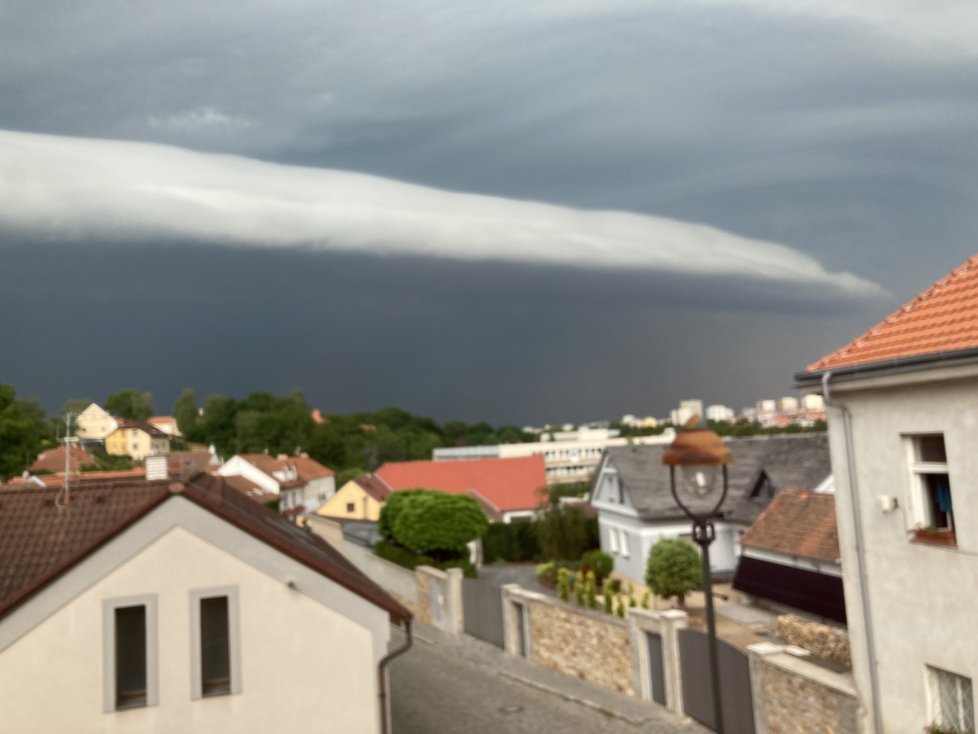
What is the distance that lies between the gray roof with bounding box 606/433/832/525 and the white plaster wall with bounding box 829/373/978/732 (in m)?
21.5

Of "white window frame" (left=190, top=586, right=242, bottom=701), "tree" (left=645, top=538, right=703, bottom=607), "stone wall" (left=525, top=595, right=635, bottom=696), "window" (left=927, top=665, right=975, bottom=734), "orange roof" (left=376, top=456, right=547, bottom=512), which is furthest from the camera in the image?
"orange roof" (left=376, top=456, right=547, bottom=512)

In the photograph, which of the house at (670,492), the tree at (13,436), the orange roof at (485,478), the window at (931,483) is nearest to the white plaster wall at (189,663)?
the window at (931,483)

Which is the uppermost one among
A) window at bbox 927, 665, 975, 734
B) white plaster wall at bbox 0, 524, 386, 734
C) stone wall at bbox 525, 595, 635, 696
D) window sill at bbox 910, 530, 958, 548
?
window sill at bbox 910, 530, 958, 548

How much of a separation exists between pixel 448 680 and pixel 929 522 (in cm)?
1487

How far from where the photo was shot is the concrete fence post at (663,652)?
60.3 feet

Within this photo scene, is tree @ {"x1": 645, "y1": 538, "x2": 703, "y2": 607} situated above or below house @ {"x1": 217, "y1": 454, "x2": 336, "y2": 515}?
below

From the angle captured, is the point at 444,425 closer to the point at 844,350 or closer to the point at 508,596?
the point at 508,596

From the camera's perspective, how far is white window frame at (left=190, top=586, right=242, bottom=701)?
1274 centimetres

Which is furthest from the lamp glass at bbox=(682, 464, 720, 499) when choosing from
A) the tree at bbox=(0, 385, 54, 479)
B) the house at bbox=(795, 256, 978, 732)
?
the tree at bbox=(0, 385, 54, 479)

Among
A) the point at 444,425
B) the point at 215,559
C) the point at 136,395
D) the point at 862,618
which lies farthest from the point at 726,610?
the point at 444,425

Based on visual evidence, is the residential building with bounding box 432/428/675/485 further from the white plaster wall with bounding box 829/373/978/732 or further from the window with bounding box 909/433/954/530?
the window with bounding box 909/433/954/530

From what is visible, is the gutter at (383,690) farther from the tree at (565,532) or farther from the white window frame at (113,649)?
the tree at (565,532)

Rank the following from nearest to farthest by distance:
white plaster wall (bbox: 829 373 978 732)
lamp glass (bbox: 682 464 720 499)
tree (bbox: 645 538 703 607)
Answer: lamp glass (bbox: 682 464 720 499) < white plaster wall (bbox: 829 373 978 732) < tree (bbox: 645 538 703 607)

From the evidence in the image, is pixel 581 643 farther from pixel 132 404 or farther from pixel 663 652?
pixel 132 404
